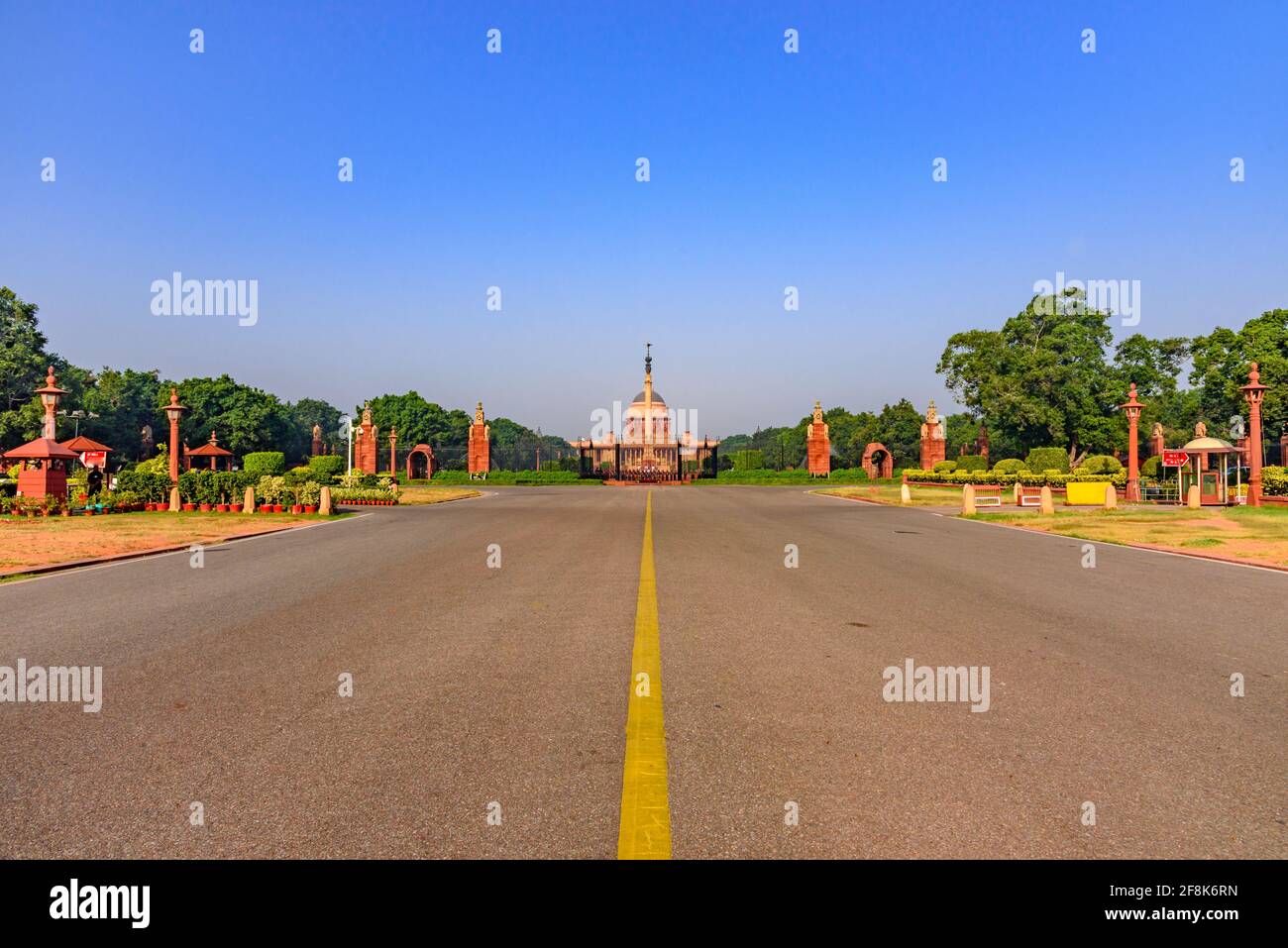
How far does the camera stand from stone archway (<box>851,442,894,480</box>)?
60.1m

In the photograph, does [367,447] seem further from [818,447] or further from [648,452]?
[818,447]

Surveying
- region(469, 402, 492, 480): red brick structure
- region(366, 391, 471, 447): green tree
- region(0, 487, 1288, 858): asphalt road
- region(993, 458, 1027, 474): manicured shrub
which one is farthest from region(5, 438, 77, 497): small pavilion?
region(366, 391, 471, 447): green tree

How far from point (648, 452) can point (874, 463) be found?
2098 cm

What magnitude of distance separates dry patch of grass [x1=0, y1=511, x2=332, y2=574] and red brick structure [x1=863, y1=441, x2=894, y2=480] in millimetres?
47625

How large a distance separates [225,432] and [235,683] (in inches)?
2788

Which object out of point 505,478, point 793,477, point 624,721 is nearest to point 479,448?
point 505,478

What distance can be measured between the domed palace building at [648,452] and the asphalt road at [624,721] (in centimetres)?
5734

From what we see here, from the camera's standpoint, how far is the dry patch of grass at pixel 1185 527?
13974mm

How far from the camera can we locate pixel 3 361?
155 feet

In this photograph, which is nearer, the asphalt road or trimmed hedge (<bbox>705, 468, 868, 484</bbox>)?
the asphalt road

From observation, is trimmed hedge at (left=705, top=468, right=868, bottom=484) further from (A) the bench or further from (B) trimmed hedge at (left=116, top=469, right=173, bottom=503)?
(B) trimmed hedge at (left=116, top=469, right=173, bottom=503)

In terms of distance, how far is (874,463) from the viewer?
62.2 m

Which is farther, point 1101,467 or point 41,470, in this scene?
point 1101,467
